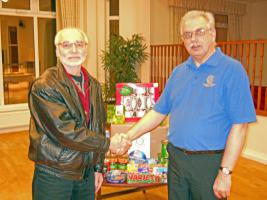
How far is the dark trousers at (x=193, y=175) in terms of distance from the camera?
Answer: 150 centimetres

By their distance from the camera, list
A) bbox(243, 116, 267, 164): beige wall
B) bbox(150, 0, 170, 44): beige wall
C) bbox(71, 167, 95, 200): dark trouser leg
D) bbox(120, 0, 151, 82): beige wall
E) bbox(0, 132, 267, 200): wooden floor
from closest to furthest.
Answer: bbox(71, 167, 95, 200): dark trouser leg
bbox(0, 132, 267, 200): wooden floor
bbox(243, 116, 267, 164): beige wall
bbox(120, 0, 151, 82): beige wall
bbox(150, 0, 170, 44): beige wall

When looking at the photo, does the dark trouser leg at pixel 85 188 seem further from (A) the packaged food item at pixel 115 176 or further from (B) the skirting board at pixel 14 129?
(B) the skirting board at pixel 14 129

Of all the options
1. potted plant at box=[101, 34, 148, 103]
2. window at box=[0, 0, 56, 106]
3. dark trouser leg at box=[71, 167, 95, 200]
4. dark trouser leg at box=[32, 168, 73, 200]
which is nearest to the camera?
dark trouser leg at box=[32, 168, 73, 200]

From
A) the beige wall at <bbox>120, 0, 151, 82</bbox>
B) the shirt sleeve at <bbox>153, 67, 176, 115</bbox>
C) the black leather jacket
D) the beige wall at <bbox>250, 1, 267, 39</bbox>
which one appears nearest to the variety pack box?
the shirt sleeve at <bbox>153, 67, 176, 115</bbox>

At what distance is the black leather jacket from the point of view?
4.78 ft

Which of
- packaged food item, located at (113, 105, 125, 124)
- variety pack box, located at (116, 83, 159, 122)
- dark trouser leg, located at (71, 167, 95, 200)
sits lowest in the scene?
dark trouser leg, located at (71, 167, 95, 200)

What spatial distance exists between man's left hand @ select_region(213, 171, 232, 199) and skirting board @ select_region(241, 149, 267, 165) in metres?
2.98

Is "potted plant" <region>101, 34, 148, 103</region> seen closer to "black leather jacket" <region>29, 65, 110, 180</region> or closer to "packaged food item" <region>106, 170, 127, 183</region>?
"packaged food item" <region>106, 170, 127, 183</region>

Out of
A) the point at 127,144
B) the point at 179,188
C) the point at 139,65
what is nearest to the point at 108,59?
the point at 139,65

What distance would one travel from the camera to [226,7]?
344 inches

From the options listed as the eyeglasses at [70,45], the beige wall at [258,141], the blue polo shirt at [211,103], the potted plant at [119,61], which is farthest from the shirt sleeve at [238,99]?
the potted plant at [119,61]

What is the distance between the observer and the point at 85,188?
169 centimetres

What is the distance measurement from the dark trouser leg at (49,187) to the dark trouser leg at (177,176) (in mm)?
553

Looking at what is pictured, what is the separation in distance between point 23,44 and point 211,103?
5.48 meters
